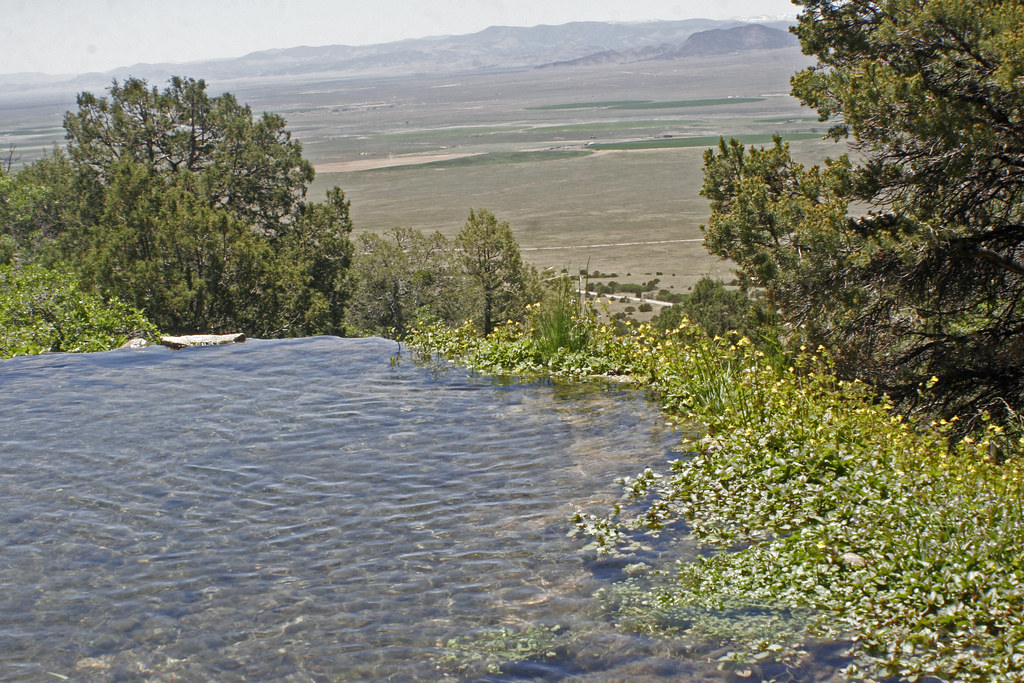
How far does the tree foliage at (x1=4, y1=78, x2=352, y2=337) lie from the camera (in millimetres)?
28828

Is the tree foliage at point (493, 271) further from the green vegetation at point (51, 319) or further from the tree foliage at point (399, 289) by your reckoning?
the green vegetation at point (51, 319)

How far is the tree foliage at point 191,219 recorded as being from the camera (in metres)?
28.8

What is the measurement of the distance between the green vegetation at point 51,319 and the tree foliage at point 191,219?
565cm

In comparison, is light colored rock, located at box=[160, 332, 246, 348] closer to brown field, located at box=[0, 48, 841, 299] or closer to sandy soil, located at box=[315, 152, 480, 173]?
brown field, located at box=[0, 48, 841, 299]

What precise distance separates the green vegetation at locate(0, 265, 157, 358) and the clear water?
12.3ft

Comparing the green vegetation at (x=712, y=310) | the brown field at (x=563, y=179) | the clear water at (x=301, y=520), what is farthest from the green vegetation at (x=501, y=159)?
the clear water at (x=301, y=520)

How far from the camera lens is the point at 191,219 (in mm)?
28938

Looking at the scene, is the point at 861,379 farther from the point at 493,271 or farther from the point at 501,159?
the point at 501,159

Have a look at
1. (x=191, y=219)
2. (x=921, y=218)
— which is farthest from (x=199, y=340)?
(x=191, y=219)

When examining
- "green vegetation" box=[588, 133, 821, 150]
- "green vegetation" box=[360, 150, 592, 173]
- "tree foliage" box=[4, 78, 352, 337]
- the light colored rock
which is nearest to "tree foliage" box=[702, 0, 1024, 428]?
the light colored rock

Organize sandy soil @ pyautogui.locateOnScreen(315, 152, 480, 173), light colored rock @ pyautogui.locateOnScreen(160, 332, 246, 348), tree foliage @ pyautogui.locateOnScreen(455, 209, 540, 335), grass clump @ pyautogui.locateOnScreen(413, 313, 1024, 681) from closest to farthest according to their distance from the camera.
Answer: grass clump @ pyautogui.locateOnScreen(413, 313, 1024, 681) → light colored rock @ pyautogui.locateOnScreen(160, 332, 246, 348) → tree foliage @ pyautogui.locateOnScreen(455, 209, 540, 335) → sandy soil @ pyautogui.locateOnScreen(315, 152, 480, 173)

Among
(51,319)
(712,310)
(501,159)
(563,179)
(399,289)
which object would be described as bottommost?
(712,310)

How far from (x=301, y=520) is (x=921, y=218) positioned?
8.49 m

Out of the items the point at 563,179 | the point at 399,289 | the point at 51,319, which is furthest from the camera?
the point at 563,179
